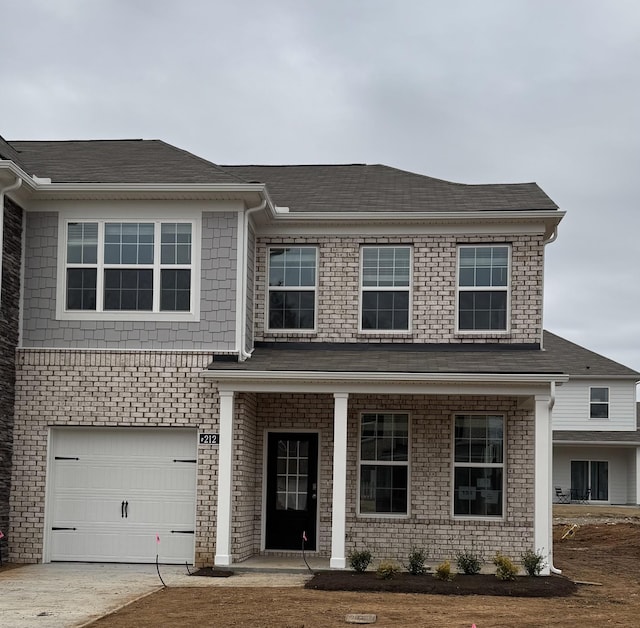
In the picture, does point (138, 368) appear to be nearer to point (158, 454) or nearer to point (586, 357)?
point (158, 454)

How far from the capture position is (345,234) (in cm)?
1714

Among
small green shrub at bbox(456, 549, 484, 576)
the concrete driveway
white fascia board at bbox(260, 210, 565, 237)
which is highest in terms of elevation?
white fascia board at bbox(260, 210, 565, 237)

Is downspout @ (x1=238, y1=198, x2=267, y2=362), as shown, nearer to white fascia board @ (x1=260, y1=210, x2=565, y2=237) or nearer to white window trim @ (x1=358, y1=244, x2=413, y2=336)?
white fascia board @ (x1=260, y1=210, x2=565, y2=237)

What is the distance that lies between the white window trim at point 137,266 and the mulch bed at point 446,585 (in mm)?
4591

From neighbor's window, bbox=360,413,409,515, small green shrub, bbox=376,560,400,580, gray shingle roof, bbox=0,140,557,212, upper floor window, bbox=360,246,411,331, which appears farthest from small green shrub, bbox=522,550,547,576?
gray shingle roof, bbox=0,140,557,212

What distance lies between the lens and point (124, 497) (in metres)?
15.7

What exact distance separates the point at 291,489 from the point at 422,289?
13.1ft

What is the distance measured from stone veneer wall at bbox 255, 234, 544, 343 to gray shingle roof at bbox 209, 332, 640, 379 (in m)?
0.17

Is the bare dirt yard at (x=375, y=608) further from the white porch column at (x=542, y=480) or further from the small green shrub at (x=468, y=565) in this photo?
the white porch column at (x=542, y=480)

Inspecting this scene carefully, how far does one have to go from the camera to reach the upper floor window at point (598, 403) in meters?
37.5

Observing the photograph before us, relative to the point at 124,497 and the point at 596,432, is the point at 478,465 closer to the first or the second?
the point at 124,497

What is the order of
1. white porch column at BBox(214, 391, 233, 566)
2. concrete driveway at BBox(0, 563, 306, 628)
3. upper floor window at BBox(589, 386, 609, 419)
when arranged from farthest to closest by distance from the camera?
upper floor window at BBox(589, 386, 609, 419), white porch column at BBox(214, 391, 233, 566), concrete driveway at BBox(0, 563, 306, 628)

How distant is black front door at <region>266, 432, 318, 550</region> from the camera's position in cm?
1672

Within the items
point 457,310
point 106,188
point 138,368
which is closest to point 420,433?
point 457,310
